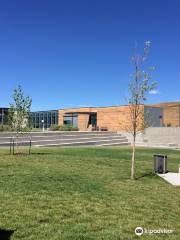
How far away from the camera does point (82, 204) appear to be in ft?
29.1

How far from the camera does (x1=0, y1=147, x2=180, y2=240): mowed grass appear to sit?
683 cm

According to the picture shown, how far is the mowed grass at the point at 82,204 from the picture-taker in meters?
6.83

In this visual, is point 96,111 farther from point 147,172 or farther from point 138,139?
point 147,172

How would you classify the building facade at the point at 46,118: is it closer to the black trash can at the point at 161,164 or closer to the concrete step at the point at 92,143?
the concrete step at the point at 92,143

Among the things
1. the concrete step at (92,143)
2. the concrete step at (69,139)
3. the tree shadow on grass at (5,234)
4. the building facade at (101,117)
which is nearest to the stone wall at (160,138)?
the concrete step at (69,139)

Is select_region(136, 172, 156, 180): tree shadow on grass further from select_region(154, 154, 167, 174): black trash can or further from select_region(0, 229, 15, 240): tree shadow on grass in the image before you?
select_region(0, 229, 15, 240): tree shadow on grass

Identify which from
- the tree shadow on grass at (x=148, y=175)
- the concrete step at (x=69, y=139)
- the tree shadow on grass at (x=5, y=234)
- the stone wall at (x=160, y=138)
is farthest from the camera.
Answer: the stone wall at (x=160, y=138)

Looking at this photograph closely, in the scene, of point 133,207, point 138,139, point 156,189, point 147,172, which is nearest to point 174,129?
point 138,139

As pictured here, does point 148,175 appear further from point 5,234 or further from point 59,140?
point 59,140

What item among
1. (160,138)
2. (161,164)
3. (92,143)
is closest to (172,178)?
(161,164)

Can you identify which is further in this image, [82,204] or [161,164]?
[161,164]

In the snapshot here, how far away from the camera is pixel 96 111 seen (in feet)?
209

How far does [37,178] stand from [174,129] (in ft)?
107

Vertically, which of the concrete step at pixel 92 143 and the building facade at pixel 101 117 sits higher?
the building facade at pixel 101 117
